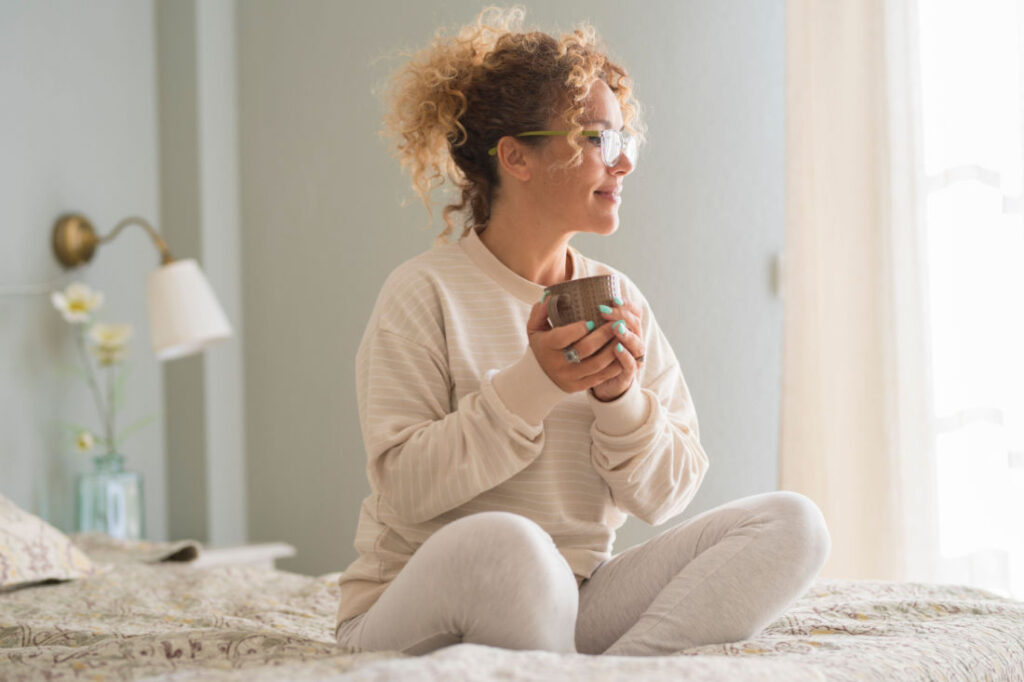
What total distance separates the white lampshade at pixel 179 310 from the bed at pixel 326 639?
0.71 meters

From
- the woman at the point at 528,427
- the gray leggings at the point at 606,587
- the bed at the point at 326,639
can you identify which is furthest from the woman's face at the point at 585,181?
the bed at the point at 326,639

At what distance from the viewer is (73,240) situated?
2.85 metres

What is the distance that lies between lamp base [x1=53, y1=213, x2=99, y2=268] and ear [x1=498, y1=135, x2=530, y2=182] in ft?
5.78

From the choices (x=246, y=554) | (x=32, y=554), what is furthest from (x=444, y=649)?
(x=246, y=554)

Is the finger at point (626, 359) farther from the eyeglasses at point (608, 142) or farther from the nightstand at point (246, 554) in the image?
the nightstand at point (246, 554)

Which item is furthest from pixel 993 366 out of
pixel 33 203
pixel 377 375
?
pixel 33 203

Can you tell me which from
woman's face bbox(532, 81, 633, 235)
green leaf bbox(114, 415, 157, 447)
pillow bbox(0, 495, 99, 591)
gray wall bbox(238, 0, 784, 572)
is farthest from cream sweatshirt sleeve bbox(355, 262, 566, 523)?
green leaf bbox(114, 415, 157, 447)

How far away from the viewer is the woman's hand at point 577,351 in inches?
47.3

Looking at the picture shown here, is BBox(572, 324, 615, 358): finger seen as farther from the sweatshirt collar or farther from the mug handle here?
the sweatshirt collar

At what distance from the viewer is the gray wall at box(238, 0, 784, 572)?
2.63 m

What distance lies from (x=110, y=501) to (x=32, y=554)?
2.32ft

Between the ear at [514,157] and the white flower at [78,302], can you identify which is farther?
the white flower at [78,302]

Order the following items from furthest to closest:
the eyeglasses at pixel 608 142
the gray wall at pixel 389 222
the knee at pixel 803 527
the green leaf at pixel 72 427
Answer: the green leaf at pixel 72 427 < the gray wall at pixel 389 222 < the eyeglasses at pixel 608 142 < the knee at pixel 803 527

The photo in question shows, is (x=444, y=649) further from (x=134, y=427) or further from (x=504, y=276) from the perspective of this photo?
(x=134, y=427)
